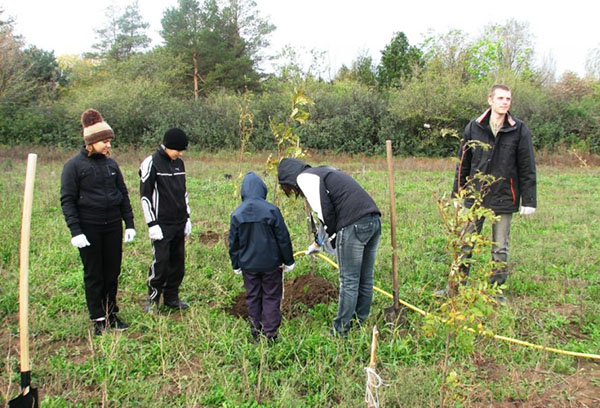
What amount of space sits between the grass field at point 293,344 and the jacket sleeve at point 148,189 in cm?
93

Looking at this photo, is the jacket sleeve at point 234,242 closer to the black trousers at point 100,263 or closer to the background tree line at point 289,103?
the black trousers at point 100,263

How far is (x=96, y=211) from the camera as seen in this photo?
148 inches

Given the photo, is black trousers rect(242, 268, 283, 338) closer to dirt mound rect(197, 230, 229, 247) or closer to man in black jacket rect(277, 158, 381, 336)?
man in black jacket rect(277, 158, 381, 336)

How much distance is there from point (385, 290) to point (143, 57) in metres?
28.9

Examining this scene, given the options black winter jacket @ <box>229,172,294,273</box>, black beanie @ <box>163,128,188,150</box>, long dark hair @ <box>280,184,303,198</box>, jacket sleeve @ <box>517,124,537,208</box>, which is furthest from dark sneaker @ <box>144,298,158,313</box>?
jacket sleeve @ <box>517,124,537,208</box>

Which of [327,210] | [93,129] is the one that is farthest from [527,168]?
[93,129]

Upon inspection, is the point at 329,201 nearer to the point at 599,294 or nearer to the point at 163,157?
the point at 163,157

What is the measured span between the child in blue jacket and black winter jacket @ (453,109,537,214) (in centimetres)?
195

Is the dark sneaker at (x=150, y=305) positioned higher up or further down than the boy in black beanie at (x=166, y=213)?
further down

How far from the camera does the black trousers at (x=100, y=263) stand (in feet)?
12.3

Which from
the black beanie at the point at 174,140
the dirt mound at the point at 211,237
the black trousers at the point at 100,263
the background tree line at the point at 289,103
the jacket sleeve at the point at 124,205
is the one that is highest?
the background tree line at the point at 289,103

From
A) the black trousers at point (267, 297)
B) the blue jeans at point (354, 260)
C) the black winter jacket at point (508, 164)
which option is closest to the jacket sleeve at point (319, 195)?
the blue jeans at point (354, 260)

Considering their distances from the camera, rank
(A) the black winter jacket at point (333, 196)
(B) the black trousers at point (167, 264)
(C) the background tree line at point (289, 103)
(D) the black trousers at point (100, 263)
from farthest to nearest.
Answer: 1. (C) the background tree line at point (289, 103)
2. (B) the black trousers at point (167, 264)
3. (D) the black trousers at point (100, 263)
4. (A) the black winter jacket at point (333, 196)

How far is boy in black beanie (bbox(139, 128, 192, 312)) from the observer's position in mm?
4117
